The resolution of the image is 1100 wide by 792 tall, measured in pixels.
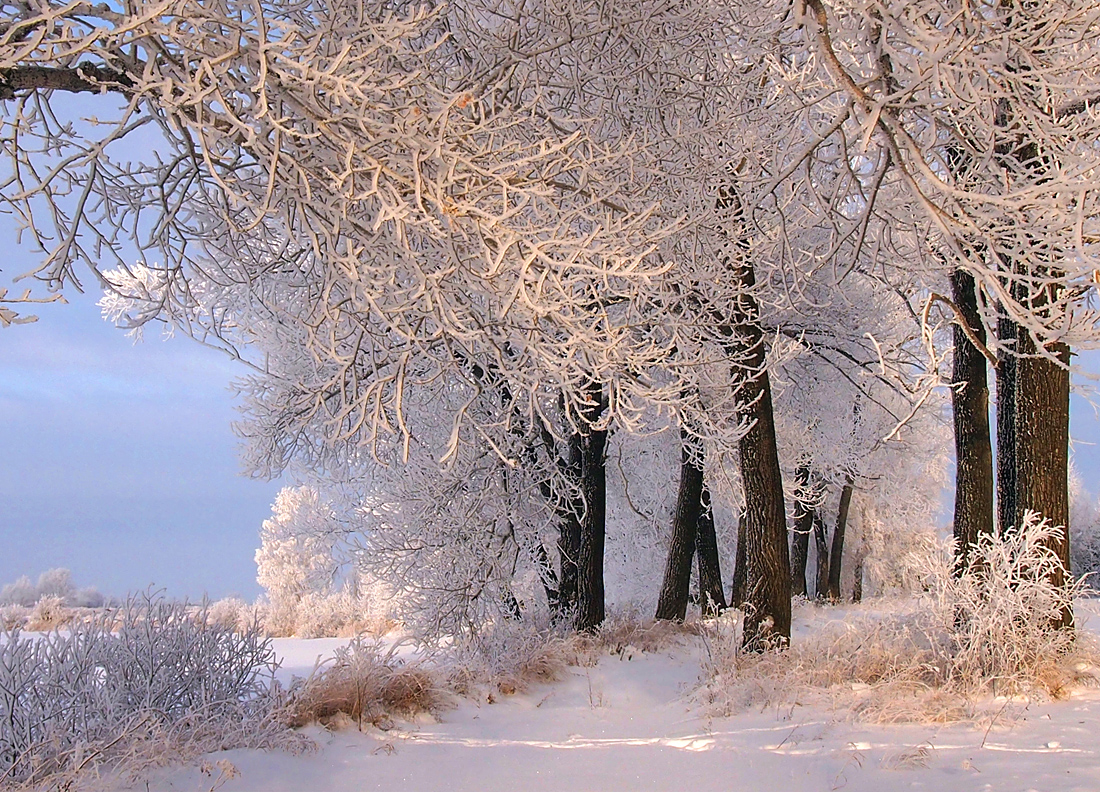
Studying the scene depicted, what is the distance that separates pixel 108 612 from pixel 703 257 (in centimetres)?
488

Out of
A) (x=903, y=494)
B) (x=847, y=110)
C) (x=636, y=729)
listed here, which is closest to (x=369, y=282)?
(x=847, y=110)

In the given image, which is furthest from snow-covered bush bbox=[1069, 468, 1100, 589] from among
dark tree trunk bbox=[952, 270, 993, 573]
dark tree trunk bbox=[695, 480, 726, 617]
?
dark tree trunk bbox=[952, 270, 993, 573]

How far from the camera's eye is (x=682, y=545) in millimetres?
11305

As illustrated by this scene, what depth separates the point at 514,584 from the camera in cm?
1033

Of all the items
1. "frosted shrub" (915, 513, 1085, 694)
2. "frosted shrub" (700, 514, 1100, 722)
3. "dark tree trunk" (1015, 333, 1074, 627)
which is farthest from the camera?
"dark tree trunk" (1015, 333, 1074, 627)

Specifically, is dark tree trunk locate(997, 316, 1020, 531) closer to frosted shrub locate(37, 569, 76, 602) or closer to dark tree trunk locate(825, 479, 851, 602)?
dark tree trunk locate(825, 479, 851, 602)

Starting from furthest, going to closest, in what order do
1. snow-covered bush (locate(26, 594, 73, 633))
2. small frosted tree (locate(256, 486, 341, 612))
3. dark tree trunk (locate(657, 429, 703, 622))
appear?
small frosted tree (locate(256, 486, 341, 612)), snow-covered bush (locate(26, 594, 73, 633)), dark tree trunk (locate(657, 429, 703, 622))

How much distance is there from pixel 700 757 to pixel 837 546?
1491cm

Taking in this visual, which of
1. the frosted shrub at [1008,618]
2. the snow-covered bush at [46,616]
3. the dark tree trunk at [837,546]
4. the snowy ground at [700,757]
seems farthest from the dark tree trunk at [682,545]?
the snow-covered bush at [46,616]

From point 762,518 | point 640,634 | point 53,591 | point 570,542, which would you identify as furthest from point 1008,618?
point 53,591

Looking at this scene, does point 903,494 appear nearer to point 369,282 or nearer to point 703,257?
point 703,257

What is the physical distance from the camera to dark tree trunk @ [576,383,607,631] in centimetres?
980

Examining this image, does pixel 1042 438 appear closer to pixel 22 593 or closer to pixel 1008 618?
pixel 1008 618

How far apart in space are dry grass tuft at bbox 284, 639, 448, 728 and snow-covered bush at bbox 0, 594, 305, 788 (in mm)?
202
